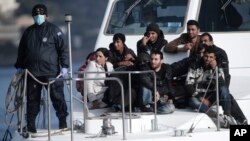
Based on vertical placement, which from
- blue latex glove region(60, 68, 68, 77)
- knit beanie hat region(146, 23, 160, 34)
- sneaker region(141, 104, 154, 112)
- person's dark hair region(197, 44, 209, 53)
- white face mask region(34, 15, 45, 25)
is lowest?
sneaker region(141, 104, 154, 112)

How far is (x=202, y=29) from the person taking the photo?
14406 mm

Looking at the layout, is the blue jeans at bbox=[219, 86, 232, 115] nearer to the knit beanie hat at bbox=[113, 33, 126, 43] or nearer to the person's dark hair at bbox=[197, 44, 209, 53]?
the person's dark hair at bbox=[197, 44, 209, 53]

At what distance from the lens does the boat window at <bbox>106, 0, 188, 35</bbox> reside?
1470 centimetres

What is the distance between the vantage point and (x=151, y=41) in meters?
14.1

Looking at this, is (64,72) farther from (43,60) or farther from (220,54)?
(220,54)

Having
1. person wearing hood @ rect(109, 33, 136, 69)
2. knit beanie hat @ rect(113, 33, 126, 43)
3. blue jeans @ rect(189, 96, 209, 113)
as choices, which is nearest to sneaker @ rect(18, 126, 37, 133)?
person wearing hood @ rect(109, 33, 136, 69)

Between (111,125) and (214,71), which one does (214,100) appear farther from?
(111,125)

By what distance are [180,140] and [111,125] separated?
2.86ft

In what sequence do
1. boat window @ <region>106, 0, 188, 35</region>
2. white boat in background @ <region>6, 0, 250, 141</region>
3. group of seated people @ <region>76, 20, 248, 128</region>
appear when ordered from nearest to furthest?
1. white boat in background @ <region>6, 0, 250, 141</region>
2. group of seated people @ <region>76, 20, 248, 128</region>
3. boat window @ <region>106, 0, 188, 35</region>

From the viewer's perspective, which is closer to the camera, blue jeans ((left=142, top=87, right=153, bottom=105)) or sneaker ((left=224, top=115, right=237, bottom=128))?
sneaker ((left=224, top=115, right=237, bottom=128))

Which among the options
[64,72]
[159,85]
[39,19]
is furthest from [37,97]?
[159,85]

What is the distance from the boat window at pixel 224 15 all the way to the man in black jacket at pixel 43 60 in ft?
6.66

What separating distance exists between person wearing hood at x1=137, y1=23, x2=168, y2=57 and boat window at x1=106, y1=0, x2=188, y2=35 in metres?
0.49

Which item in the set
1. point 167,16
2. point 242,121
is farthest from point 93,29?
point 242,121
